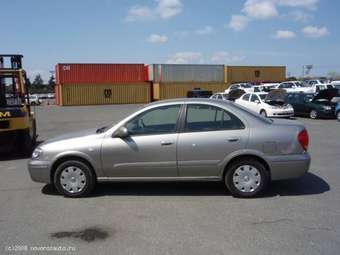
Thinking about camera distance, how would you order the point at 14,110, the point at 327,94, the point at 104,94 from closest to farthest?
the point at 14,110 < the point at 327,94 < the point at 104,94

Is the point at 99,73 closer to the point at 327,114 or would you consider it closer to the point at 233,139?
the point at 327,114

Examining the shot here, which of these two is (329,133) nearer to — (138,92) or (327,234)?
(327,234)

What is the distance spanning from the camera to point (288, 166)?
6.51m

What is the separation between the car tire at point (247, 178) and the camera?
21.3ft

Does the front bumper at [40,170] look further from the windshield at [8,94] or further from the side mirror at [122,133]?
the windshield at [8,94]

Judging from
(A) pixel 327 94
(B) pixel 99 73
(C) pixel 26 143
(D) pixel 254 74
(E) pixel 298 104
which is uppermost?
(B) pixel 99 73

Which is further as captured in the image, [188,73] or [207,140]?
[188,73]

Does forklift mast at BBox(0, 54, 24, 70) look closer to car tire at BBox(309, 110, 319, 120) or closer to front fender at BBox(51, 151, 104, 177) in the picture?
front fender at BBox(51, 151, 104, 177)

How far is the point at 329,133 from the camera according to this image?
52.7 ft

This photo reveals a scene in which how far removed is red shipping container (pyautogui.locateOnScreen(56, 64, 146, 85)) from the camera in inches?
2302

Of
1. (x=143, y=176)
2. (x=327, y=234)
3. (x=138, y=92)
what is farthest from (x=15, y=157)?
(x=138, y=92)

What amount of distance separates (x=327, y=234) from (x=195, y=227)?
1.52 meters

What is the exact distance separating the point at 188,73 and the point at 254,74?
11.4m

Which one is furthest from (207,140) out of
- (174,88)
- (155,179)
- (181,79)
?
(181,79)
